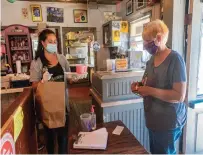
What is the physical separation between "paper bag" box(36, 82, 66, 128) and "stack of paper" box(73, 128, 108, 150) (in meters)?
0.45

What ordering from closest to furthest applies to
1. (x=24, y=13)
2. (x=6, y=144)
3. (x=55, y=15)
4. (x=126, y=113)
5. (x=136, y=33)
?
(x=6, y=144)
(x=126, y=113)
(x=136, y=33)
(x=24, y=13)
(x=55, y=15)

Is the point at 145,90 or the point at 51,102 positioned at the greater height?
the point at 145,90

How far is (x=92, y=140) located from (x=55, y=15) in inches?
196

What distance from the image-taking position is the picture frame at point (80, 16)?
5487 millimetres

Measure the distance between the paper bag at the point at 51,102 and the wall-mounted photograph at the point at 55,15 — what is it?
4294mm

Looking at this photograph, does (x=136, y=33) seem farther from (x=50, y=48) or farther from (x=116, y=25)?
(x=50, y=48)

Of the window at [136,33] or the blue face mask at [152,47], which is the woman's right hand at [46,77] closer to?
the blue face mask at [152,47]

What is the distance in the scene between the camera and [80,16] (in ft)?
18.2

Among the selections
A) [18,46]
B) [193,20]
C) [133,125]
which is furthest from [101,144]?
[18,46]

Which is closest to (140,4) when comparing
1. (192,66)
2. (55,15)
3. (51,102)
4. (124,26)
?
(124,26)

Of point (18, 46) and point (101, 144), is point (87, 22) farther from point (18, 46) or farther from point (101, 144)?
point (101, 144)

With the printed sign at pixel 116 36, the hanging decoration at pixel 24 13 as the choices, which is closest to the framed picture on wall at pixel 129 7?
the printed sign at pixel 116 36

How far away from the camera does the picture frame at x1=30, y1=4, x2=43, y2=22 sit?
16.6 feet

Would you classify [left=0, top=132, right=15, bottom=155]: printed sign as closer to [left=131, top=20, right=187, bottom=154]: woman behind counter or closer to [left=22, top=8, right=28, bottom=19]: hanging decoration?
[left=131, top=20, right=187, bottom=154]: woman behind counter
